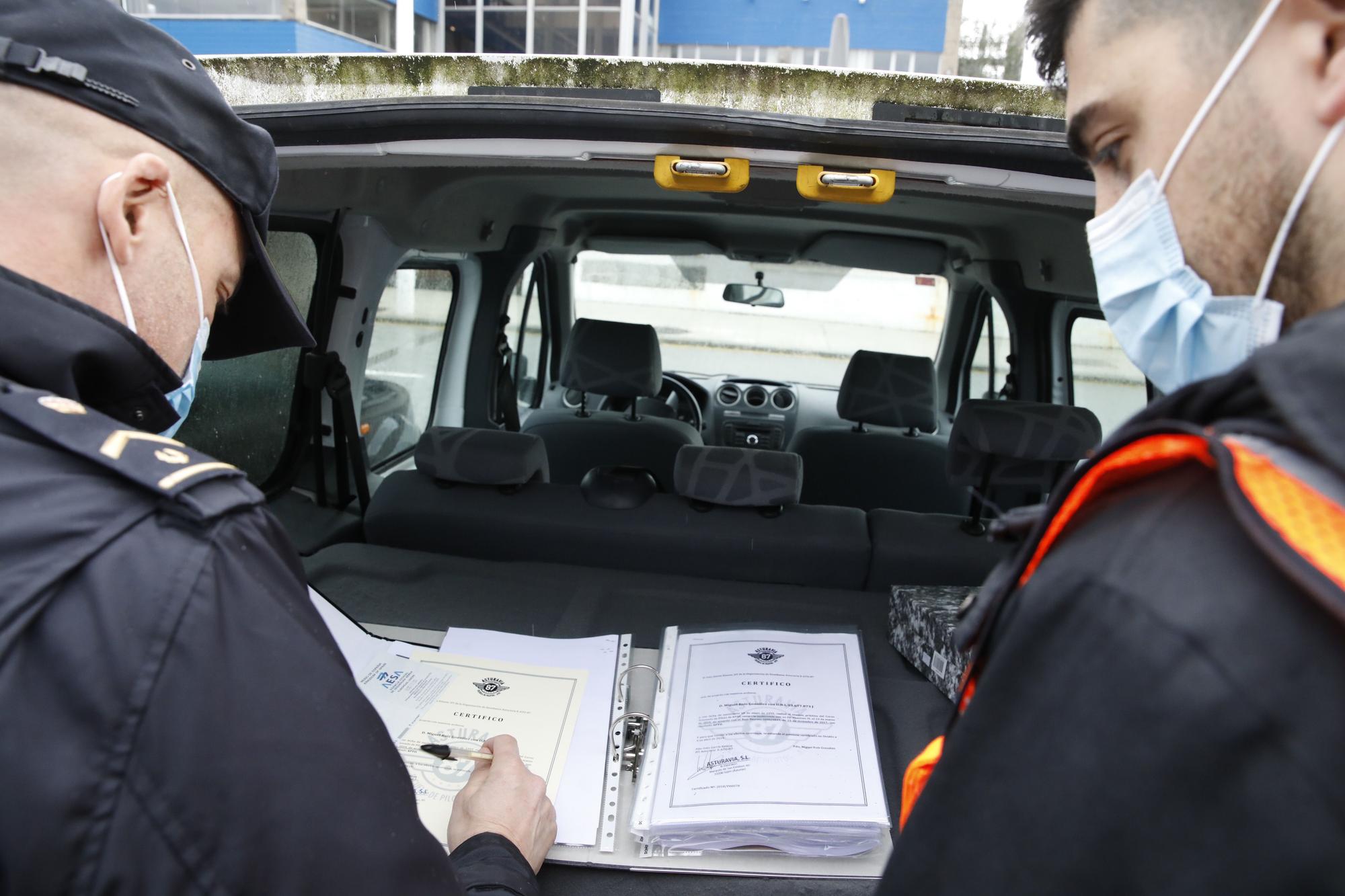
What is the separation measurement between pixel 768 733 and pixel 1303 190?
3.67ft

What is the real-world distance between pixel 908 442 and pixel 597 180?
2129mm

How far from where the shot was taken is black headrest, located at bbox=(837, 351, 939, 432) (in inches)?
169

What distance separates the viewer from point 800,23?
44.8ft

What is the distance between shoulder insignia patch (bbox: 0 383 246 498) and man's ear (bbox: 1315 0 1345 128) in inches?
34.7

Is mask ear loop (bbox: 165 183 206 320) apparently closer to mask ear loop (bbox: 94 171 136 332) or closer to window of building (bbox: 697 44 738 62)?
mask ear loop (bbox: 94 171 136 332)

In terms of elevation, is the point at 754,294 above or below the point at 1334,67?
below

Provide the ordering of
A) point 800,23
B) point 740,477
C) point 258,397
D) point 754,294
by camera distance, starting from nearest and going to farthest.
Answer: point 740,477 → point 258,397 → point 754,294 → point 800,23

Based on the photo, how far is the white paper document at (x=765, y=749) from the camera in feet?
4.04

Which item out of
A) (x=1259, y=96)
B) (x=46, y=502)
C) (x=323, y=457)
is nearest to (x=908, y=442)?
(x=323, y=457)

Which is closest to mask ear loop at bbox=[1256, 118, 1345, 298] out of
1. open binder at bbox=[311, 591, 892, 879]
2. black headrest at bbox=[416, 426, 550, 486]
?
open binder at bbox=[311, 591, 892, 879]

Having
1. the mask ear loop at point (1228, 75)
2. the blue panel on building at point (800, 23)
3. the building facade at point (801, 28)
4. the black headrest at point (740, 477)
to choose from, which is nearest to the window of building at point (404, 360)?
the black headrest at point (740, 477)

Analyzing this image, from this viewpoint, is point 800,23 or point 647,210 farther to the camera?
point 800,23

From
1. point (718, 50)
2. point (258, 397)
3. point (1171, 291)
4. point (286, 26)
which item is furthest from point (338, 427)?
point (718, 50)

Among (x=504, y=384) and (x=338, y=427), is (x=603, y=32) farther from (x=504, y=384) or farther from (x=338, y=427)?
(x=338, y=427)
